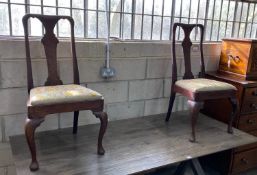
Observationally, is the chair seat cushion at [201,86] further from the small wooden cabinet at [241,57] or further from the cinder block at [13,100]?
the cinder block at [13,100]

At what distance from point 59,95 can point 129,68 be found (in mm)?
866

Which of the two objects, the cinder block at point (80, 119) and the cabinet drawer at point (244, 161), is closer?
the cinder block at point (80, 119)

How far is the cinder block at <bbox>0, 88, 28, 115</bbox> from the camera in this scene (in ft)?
5.92

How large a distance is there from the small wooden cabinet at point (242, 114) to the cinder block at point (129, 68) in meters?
0.72

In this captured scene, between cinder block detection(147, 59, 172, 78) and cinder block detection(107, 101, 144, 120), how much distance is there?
0.96ft

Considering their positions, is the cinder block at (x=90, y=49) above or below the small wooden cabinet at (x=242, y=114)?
above

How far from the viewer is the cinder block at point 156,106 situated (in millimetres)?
2406

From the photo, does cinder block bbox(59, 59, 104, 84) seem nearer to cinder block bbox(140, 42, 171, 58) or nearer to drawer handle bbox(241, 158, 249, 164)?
cinder block bbox(140, 42, 171, 58)

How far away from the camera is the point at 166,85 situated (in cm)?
245

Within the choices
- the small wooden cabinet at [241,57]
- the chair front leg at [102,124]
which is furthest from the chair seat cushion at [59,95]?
the small wooden cabinet at [241,57]

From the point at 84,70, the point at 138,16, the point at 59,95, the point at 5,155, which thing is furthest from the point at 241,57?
the point at 5,155

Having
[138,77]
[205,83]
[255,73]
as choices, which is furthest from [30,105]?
[255,73]

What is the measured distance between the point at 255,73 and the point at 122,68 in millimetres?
1222

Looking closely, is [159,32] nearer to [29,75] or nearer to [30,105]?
[29,75]
